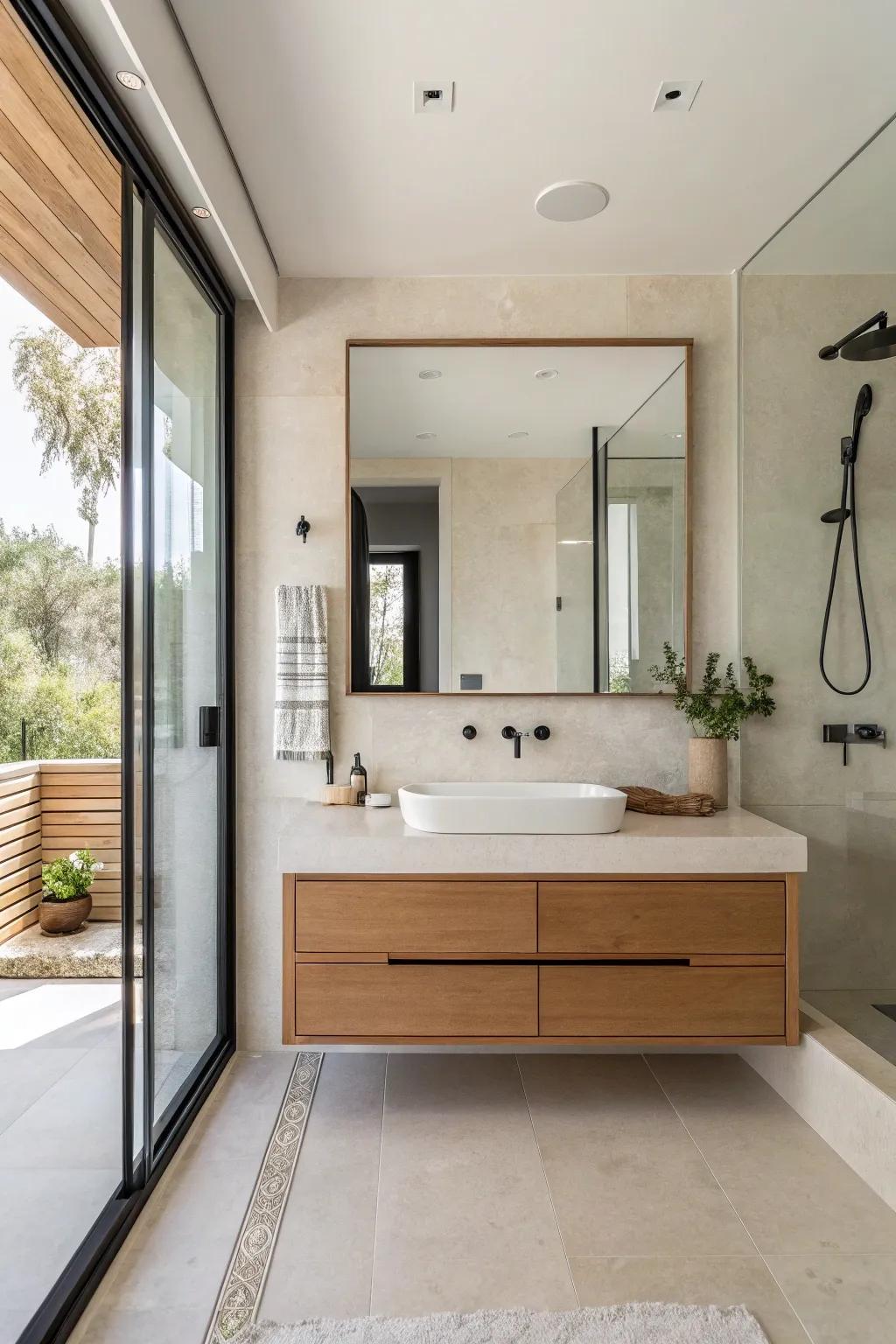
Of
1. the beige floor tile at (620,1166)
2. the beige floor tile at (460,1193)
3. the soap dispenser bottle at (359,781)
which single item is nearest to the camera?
the beige floor tile at (460,1193)

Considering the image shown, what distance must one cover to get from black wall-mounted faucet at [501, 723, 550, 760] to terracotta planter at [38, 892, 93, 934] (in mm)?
1479

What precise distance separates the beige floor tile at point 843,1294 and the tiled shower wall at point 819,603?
2.29ft

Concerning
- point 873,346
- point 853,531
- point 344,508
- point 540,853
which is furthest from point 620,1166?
point 873,346

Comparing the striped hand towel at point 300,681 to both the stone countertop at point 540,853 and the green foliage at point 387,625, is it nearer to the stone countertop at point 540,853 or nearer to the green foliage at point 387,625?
the green foliage at point 387,625

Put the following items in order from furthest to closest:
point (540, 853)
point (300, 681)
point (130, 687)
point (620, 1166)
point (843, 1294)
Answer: point (300, 681), point (540, 853), point (620, 1166), point (130, 687), point (843, 1294)

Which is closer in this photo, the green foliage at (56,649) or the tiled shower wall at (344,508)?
the green foliage at (56,649)

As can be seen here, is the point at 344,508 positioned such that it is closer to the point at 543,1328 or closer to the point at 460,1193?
the point at 460,1193

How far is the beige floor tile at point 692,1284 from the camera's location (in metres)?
1.59

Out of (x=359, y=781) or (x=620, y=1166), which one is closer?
(x=620, y=1166)

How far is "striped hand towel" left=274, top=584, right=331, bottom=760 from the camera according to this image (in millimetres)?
2713

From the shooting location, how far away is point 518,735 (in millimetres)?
2764

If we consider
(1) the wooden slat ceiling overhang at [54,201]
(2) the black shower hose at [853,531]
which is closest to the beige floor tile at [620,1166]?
(2) the black shower hose at [853,531]

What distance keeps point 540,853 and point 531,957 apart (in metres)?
0.29

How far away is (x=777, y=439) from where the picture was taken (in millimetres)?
2633
